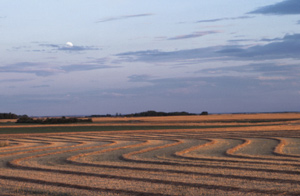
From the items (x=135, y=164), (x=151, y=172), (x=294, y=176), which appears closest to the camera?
(x=294, y=176)

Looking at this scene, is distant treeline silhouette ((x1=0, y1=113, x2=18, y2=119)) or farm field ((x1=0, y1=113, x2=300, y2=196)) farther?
distant treeline silhouette ((x1=0, y1=113, x2=18, y2=119))

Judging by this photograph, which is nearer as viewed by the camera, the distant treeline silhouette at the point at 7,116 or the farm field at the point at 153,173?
the farm field at the point at 153,173

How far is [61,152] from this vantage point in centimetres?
2105

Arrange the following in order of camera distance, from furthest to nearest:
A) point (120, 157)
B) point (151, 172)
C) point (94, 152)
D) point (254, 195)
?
1. point (94, 152)
2. point (120, 157)
3. point (151, 172)
4. point (254, 195)

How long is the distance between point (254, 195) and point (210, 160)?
6.56m

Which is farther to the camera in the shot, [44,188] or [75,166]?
[75,166]

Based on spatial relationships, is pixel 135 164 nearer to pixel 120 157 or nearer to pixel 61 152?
pixel 120 157

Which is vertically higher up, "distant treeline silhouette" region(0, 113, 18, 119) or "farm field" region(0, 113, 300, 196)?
"distant treeline silhouette" region(0, 113, 18, 119)

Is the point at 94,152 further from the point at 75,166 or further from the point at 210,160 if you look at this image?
the point at 210,160

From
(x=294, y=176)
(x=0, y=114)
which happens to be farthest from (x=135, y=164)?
(x=0, y=114)

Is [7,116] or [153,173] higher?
[7,116]

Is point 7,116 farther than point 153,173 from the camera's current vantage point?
Yes

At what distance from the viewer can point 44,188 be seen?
11.5 m

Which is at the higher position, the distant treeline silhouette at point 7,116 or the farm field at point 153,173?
the distant treeline silhouette at point 7,116
